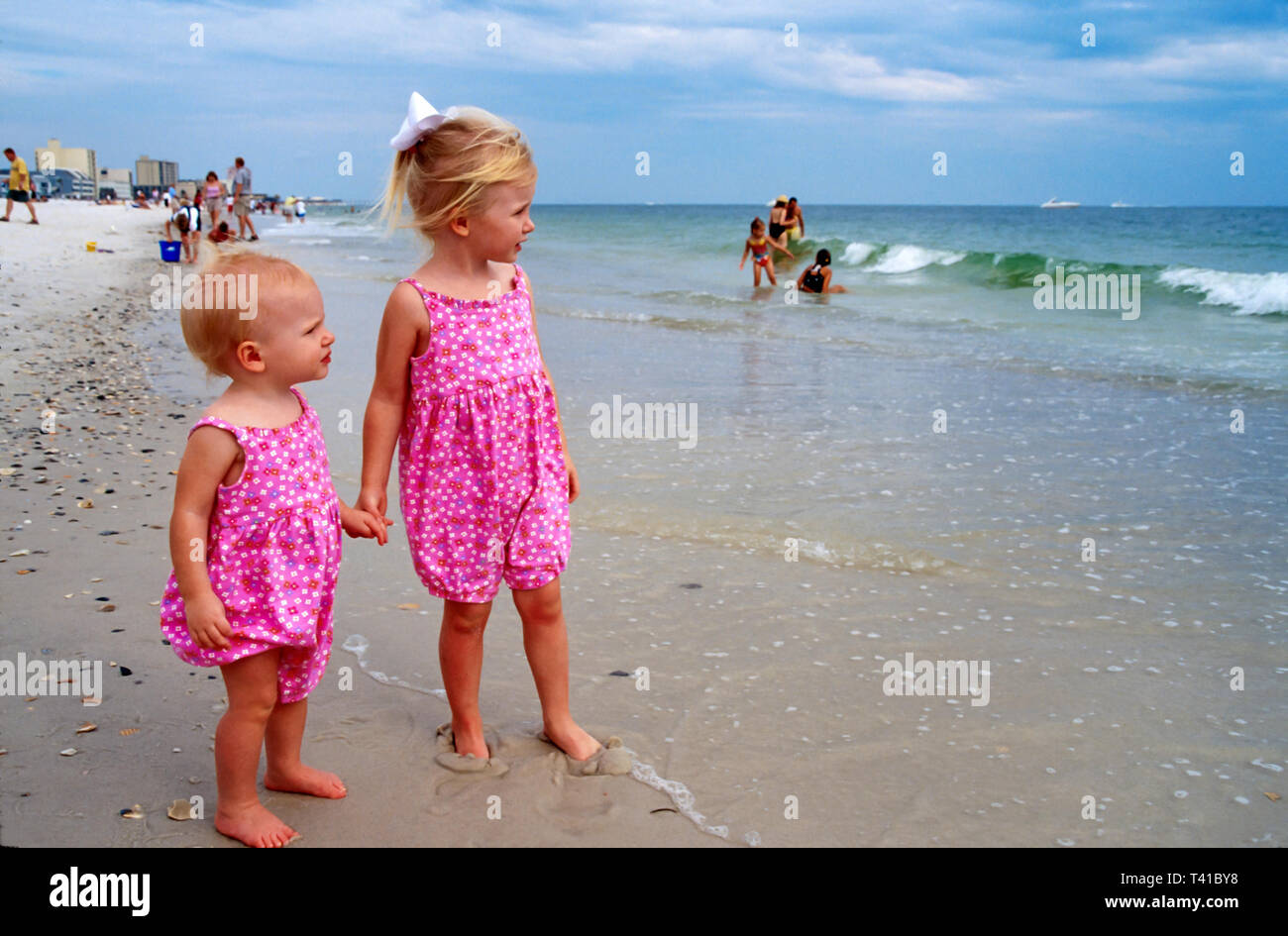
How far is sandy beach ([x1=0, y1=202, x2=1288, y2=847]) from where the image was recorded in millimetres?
2465

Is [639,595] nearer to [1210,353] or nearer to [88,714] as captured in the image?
[88,714]

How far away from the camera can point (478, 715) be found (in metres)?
2.76

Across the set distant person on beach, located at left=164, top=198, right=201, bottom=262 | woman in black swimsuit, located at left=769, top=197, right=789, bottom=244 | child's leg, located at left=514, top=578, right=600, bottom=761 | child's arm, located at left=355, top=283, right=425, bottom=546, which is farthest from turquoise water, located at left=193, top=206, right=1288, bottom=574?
distant person on beach, located at left=164, top=198, right=201, bottom=262

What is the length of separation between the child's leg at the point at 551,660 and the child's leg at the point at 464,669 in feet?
0.39

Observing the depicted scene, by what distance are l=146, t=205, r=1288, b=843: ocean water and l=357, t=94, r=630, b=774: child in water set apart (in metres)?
0.25

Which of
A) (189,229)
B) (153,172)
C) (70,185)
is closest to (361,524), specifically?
(189,229)

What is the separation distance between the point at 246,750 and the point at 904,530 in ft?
10.1

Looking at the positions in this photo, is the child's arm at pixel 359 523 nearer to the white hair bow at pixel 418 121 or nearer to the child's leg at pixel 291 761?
the child's leg at pixel 291 761

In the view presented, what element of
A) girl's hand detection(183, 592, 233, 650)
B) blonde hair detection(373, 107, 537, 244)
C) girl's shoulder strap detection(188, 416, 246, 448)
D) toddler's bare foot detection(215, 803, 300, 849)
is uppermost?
blonde hair detection(373, 107, 537, 244)

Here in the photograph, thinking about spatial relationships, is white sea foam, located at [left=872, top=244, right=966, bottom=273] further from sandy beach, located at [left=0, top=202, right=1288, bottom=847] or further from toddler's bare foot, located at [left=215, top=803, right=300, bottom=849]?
toddler's bare foot, located at [left=215, top=803, right=300, bottom=849]

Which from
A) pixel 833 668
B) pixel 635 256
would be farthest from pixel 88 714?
pixel 635 256

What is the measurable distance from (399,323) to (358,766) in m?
1.14

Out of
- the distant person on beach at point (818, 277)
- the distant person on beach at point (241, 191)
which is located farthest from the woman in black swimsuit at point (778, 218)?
the distant person on beach at point (241, 191)

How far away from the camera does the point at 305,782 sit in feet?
8.21
